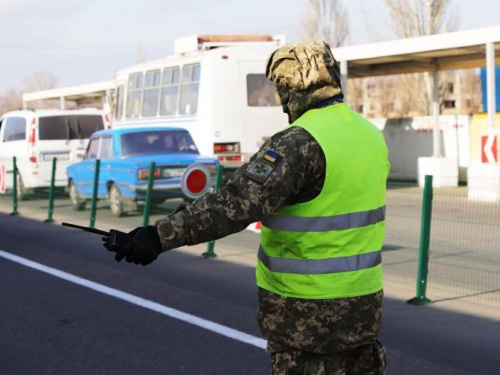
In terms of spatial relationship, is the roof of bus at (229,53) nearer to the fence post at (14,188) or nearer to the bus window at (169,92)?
the bus window at (169,92)

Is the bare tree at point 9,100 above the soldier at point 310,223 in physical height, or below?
above

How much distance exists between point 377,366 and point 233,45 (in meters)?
19.3

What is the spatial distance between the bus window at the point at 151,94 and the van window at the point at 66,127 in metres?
1.31

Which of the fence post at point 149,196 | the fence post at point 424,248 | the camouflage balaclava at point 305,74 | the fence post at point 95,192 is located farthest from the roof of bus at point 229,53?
the camouflage balaclava at point 305,74

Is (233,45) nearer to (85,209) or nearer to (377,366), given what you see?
(85,209)

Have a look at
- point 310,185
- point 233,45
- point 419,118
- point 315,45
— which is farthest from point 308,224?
point 419,118

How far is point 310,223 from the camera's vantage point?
3324mm

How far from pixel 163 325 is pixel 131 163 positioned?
8.97m

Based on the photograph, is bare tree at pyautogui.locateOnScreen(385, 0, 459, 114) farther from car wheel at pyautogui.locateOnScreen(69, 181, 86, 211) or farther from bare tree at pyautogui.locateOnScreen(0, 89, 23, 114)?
bare tree at pyautogui.locateOnScreen(0, 89, 23, 114)

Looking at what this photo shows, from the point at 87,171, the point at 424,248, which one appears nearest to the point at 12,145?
the point at 87,171

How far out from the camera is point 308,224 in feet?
10.9

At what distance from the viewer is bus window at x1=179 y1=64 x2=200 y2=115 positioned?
70.9 feet

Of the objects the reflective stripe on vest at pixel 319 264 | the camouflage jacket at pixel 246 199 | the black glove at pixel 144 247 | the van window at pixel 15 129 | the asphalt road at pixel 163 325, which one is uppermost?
the van window at pixel 15 129

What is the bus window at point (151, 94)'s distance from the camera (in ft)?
75.5
